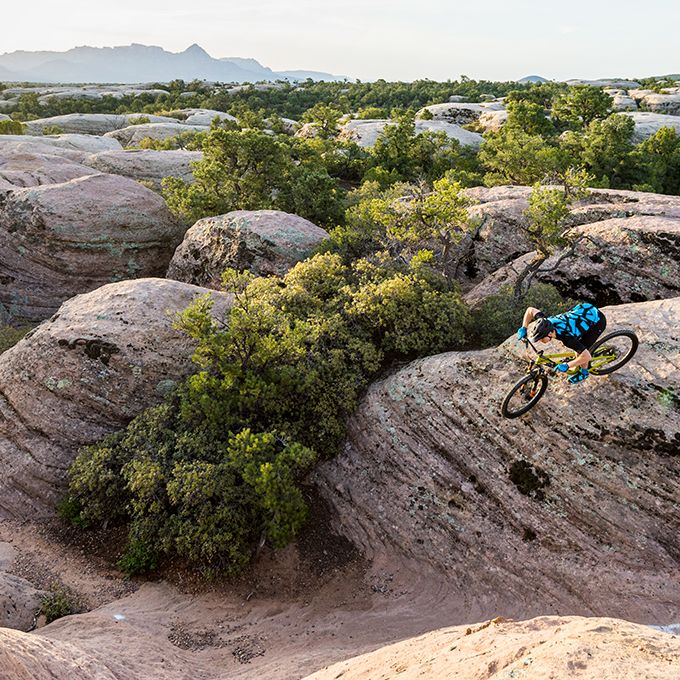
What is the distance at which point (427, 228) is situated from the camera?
23.0 m

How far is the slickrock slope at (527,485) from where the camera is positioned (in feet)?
46.4

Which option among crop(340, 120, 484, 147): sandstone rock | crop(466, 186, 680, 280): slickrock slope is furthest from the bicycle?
crop(340, 120, 484, 147): sandstone rock

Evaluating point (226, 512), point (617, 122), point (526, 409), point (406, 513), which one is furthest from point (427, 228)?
point (617, 122)

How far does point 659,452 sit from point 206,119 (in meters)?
87.9

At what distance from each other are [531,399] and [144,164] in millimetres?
45648

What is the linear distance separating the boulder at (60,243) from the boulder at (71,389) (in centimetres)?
1426

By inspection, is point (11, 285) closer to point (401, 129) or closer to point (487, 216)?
point (487, 216)

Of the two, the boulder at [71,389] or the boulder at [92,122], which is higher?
the boulder at [92,122]

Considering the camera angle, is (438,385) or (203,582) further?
(438,385)

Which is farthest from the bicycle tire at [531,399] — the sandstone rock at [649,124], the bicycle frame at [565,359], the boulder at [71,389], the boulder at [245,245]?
the sandstone rock at [649,124]

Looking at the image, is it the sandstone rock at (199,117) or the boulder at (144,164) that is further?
the sandstone rock at (199,117)

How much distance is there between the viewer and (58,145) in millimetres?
55406

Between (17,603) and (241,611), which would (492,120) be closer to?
(241,611)

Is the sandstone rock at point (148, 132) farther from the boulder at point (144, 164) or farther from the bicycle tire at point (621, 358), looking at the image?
the bicycle tire at point (621, 358)
